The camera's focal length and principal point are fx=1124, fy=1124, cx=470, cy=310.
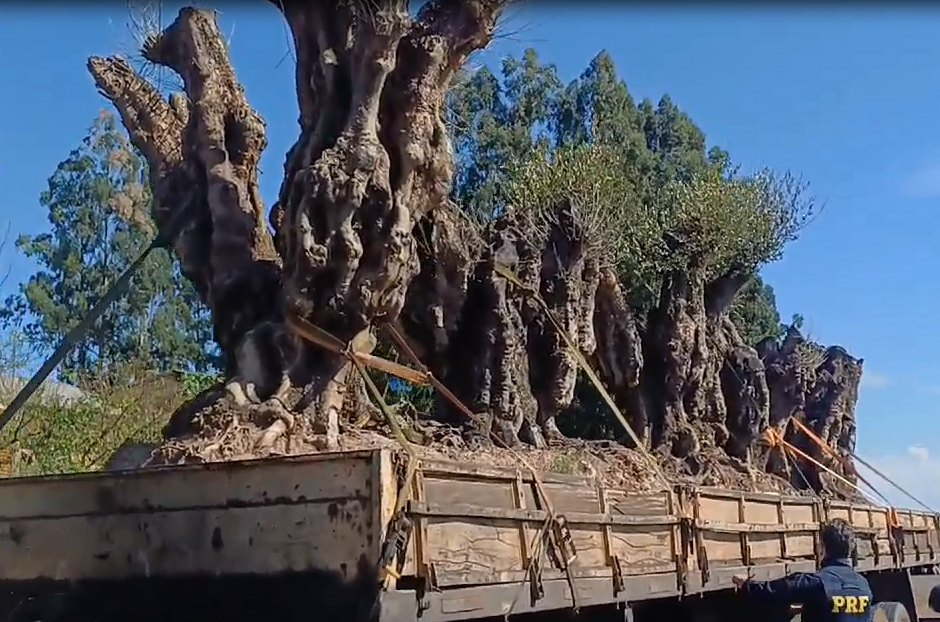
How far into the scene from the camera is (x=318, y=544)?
520cm

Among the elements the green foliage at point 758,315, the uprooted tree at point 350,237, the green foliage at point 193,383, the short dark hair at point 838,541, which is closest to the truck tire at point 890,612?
the uprooted tree at point 350,237

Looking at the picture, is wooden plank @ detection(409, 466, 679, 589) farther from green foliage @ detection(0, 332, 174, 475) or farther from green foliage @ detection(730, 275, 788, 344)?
green foliage @ detection(730, 275, 788, 344)

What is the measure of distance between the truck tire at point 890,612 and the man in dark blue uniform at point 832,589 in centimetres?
471

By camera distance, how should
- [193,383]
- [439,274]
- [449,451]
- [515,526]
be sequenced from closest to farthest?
[515,526]
[449,451]
[439,274]
[193,383]

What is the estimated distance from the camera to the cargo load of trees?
29.5 feet

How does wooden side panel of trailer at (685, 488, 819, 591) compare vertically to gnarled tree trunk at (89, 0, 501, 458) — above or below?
below

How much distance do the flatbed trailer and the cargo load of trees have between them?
1709 millimetres

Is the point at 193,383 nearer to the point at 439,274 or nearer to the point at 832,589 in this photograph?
the point at 439,274

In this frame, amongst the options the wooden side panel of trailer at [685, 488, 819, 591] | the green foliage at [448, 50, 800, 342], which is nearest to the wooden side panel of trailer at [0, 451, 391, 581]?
the wooden side panel of trailer at [685, 488, 819, 591]

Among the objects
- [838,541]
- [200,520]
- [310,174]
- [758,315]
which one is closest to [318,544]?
[200,520]

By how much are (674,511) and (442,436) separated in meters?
3.46

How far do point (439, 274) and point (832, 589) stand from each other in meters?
5.71

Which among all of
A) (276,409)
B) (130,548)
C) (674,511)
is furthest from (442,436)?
(130,548)

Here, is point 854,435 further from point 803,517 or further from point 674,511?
point 674,511
